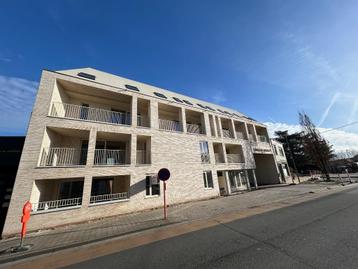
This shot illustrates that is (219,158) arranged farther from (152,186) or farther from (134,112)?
(134,112)

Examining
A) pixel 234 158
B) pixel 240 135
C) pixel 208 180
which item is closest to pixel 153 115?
pixel 208 180

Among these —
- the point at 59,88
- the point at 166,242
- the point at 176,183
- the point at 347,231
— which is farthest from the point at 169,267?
the point at 59,88

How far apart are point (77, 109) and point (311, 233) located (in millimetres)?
15124

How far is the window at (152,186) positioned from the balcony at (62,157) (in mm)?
4903

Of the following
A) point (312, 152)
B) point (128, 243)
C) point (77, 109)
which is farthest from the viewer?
point (312, 152)

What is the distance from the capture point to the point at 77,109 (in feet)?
42.2

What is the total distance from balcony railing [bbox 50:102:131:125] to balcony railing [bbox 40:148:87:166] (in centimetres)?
242

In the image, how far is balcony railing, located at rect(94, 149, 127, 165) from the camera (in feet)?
39.1

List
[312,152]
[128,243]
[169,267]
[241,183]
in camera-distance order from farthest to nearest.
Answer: [312,152], [241,183], [128,243], [169,267]

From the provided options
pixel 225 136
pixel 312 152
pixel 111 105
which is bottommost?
pixel 312 152

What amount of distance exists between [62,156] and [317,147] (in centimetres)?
3243

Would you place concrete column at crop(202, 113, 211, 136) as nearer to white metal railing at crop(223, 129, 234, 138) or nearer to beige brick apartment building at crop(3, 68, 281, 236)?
beige brick apartment building at crop(3, 68, 281, 236)

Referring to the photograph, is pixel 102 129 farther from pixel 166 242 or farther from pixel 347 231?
pixel 347 231

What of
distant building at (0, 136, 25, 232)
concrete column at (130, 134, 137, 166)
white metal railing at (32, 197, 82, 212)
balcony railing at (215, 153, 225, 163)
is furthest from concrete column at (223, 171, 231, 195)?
distant building at (0, 136, 25, 232)
